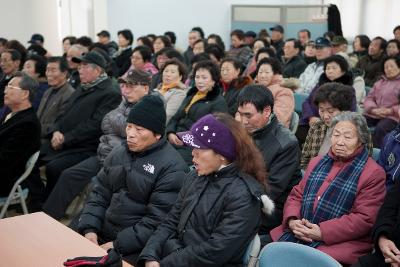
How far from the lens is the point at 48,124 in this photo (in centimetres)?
483

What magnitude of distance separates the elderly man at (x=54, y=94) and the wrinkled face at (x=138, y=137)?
7.39 feet

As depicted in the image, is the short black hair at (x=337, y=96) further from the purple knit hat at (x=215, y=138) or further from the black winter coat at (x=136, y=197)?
the purple knit hat at (x=215, y=138)

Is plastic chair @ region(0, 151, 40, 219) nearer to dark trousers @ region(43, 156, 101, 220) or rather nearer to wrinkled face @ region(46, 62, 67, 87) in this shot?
dark trousers @ region(43, 156, 101, 220)

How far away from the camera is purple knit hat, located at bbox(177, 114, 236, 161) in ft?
7.57

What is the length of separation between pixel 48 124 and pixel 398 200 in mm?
3319

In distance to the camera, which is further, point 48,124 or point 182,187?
point 48,124

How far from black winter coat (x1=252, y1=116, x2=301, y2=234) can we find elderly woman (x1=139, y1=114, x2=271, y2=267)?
540 mm

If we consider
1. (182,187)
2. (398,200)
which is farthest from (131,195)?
(398,200)

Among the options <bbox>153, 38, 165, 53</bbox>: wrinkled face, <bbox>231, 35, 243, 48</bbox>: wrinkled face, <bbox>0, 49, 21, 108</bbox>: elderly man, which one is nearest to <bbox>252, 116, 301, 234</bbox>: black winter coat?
<bbox>0, 49, 21, 108</bbox>: elderly man

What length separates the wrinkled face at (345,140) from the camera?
104 inches

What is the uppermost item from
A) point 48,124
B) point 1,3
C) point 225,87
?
point 1,3

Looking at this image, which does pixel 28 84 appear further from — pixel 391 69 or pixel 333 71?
pixel 391 69

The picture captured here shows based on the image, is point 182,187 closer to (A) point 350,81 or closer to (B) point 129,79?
(B) point 129,79

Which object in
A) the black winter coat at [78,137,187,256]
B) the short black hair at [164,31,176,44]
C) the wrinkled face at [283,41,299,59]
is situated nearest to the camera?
the black winter coat at [78,137,187,256]
